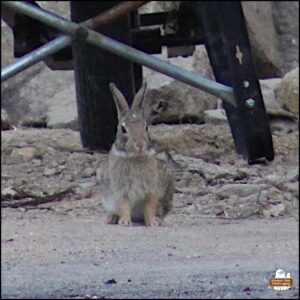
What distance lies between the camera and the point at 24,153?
441cm

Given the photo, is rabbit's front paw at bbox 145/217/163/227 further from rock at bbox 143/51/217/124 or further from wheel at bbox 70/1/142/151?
rock at bbox 143/51/217/124

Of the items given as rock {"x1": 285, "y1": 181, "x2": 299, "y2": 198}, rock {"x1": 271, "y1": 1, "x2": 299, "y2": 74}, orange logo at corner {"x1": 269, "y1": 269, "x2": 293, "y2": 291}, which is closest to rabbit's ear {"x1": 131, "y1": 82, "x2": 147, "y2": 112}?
rock {"x1": 285, "y1": 181, "x2": 299, "y2": 198}

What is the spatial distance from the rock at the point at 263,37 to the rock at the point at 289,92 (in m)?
0.20

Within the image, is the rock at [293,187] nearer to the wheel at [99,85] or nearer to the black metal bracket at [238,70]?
the black metal bracket at [238,70]

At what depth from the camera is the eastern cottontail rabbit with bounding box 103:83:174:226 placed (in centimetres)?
349

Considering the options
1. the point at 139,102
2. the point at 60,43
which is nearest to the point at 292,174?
the point at 139,102

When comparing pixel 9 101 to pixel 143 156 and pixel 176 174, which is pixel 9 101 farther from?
pixel 143 156

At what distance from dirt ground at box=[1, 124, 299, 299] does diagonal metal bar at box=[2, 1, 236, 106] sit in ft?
1.21

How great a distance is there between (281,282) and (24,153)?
2.43 metres

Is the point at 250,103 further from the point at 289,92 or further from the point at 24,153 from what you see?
the point at 289,92

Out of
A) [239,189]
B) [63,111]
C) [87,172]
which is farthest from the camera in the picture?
[63,111]

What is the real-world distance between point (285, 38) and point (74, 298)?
13.1ft

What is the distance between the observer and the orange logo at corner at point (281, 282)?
2059 millimetres

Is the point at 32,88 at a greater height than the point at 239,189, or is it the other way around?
the point at 32,88
